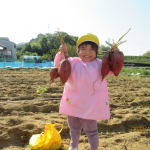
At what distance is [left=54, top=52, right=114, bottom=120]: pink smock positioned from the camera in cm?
174

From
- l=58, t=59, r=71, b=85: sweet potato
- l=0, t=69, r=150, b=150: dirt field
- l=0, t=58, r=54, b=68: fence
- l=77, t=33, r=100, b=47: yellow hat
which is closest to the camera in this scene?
l=58, t=59, r=71, b=85: sweet potato

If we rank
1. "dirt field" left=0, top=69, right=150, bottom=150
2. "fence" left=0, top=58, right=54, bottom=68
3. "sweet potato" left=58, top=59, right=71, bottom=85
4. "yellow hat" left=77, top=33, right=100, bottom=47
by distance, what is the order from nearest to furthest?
"sweet potato" left=58, top=59, right=71, bottom=85, "yellow hat" left=77, top=33, right=100, bottom=47, "dirt field" left=0, top=69, right=150, bottom=150, "fence" left=0, top=58, right=54, bottom=68

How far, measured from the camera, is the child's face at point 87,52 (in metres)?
1.82

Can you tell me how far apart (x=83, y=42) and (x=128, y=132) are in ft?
6.67

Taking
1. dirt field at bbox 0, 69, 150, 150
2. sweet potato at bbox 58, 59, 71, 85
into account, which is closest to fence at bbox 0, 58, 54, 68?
dirt field at bbox 0, 69, 150, 150

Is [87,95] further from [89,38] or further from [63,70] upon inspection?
[89,38]

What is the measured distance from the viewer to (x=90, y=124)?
5.78 feet

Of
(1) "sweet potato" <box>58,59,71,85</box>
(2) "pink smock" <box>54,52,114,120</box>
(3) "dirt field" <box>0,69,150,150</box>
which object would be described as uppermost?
(1) "sweet potato" <box>58,59,71,85</box>

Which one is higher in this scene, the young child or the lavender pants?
the young child

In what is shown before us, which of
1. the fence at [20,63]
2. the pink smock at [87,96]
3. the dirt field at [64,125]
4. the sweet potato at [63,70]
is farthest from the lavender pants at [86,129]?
the fence at [20,63]

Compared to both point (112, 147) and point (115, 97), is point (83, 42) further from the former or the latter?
point (115, 97)

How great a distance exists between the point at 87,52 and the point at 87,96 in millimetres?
543

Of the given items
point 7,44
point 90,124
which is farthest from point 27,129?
point 7,44

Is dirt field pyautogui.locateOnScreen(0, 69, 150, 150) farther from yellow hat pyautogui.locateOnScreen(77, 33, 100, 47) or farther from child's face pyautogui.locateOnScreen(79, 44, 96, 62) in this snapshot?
yellow hat pyautogui.locateOnScreen(77, 33, 100, 47)
